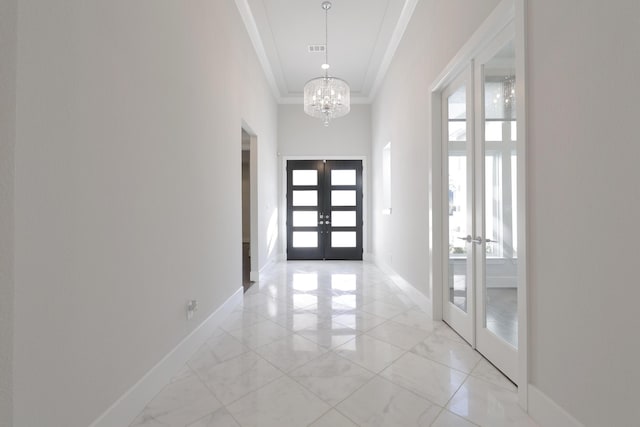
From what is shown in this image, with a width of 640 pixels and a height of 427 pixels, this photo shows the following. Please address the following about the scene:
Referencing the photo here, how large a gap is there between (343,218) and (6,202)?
6595mm

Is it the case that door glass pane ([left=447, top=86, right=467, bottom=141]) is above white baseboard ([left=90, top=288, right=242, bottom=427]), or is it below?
above

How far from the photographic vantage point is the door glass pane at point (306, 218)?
7.36 metres

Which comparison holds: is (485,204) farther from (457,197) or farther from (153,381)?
(153,381)

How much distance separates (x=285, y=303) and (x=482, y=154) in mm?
2837

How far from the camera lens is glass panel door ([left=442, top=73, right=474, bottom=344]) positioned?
2639 millimetres

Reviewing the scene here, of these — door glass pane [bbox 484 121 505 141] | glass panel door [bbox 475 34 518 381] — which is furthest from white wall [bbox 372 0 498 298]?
door glass pane [bbox 484 121 505 141]

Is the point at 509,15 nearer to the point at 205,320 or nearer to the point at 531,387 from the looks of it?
the point at 531,387

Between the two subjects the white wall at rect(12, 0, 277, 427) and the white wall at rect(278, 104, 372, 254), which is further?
the white wall at rect(278, 104, 372, 254)

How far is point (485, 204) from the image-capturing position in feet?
7.90

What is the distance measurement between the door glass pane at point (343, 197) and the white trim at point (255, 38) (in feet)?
9.05

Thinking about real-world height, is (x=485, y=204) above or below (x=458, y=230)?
above

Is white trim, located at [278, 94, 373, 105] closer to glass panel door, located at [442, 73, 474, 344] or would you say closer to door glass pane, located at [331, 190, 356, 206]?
door glass pane, located at [331, 190, 356, 206]

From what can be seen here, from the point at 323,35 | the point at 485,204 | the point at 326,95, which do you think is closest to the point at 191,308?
the point at 485,204

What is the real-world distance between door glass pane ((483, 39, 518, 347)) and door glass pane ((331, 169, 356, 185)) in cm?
498
